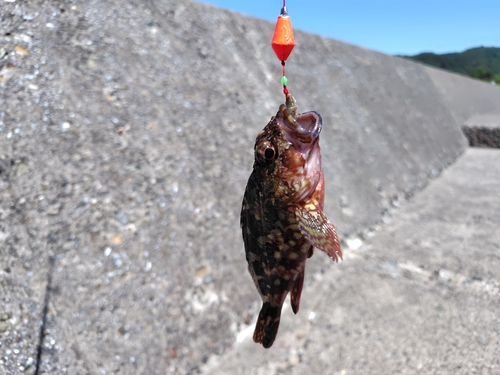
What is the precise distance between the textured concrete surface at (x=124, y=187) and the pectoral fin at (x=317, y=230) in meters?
1.37

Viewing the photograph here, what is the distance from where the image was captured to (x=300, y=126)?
4.42 ft

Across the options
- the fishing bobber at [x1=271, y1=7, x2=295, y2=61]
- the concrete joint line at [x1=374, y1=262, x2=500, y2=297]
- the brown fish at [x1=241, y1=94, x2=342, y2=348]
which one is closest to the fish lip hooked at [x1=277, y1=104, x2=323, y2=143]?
the brown fish at [x1=241, y1=94, x2=342, y2=348]

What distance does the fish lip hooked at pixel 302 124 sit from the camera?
4.38 ft

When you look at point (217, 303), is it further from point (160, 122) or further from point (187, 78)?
point (187, 78)

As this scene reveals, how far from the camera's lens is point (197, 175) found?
290 centimetres

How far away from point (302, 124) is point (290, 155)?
110mm

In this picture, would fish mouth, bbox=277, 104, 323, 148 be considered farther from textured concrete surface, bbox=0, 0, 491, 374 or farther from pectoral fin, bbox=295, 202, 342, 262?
textured concrete surface, bbox=0, 0, 491, 374

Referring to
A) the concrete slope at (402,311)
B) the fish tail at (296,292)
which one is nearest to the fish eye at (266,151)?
the fish tail at (296,292)

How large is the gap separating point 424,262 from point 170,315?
6.87 ft

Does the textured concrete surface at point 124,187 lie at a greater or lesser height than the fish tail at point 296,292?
lesser

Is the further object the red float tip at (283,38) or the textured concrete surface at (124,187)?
the textured concrete surface at (124,187)

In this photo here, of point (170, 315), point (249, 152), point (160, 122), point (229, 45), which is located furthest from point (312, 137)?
point (229, 45)

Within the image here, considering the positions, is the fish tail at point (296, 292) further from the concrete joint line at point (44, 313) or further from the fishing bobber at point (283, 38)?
the concrete joint line at point (44, 313)

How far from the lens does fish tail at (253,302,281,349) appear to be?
1562mm
